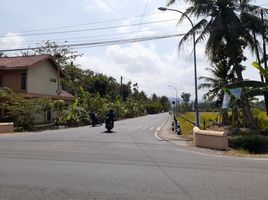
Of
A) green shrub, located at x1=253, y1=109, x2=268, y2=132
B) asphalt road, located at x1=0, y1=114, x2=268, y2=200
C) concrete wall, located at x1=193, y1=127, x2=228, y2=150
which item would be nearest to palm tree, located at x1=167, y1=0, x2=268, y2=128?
green shrub, located at x1=253, y1=109, x2=268, y2=132

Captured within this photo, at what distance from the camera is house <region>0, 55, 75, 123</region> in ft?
141

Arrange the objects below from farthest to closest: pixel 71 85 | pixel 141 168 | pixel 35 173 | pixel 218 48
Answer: pixel 71 85 → pixel 218 48 → pixel 141 168 → pixel 35 173

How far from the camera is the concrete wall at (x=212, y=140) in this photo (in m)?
20.0

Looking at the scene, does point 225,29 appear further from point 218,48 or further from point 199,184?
point 199,184

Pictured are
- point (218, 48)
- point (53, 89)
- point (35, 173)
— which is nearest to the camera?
point (35, 173)

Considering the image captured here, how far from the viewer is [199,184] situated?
9.59 metres

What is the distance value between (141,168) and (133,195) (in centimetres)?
373

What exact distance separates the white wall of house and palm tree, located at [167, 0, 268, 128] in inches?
747

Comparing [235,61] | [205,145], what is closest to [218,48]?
[235,61]

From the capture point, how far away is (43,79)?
4656 cm

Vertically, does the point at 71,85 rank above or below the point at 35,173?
above

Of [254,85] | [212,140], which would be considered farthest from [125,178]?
[254,85]

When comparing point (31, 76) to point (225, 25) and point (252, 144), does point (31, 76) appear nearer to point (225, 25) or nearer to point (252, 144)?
point (225, 25)

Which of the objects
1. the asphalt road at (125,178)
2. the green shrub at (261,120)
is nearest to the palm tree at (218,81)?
the green shrub at (261,120)
